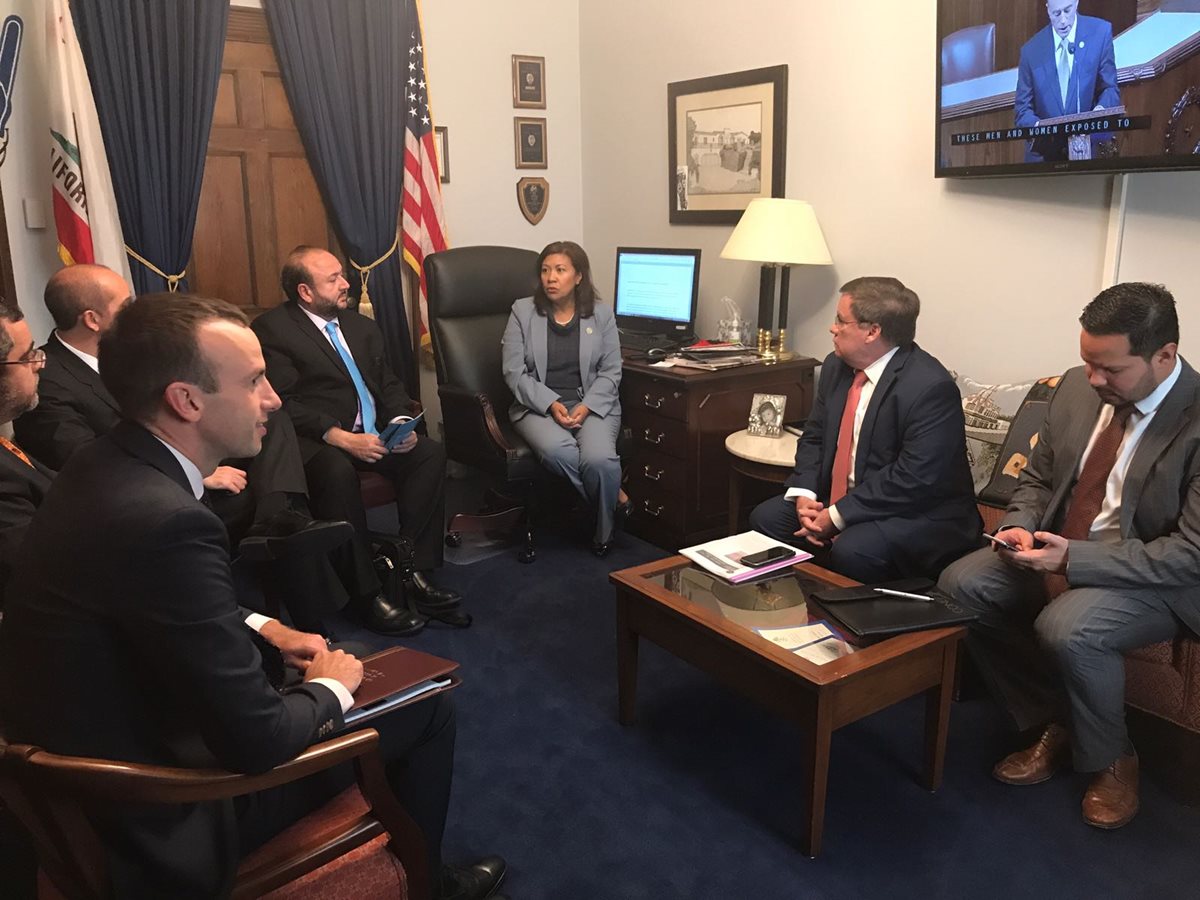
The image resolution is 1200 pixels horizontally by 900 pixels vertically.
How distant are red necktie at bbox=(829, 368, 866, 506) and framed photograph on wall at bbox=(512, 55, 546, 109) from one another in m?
2.51

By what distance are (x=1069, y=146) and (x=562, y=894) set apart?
2337mm

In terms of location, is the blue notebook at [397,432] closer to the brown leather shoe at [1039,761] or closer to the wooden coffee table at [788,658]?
the wooden coffee table at [788,658]

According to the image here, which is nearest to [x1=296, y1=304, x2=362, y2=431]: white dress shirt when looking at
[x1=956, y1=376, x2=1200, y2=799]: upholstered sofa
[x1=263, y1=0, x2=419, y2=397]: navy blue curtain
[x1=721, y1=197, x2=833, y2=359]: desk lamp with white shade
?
[x1=263, y1=0, x2=419, y2=397]: navy blue curtain

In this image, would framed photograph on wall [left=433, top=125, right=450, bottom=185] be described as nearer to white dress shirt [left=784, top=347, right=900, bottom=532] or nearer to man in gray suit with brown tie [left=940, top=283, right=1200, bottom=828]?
white dress shirt [left=784, top=347, right=900, bottom=532]

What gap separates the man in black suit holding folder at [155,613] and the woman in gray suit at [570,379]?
222 cm

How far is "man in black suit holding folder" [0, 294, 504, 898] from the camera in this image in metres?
1.15

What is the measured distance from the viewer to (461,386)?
3.79 metres

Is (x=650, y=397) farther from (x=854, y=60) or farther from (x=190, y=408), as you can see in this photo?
(x=190, y=408)

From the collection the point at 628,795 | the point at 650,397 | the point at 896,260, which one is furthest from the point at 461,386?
the point at 628,795

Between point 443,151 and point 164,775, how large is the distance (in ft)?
12.1

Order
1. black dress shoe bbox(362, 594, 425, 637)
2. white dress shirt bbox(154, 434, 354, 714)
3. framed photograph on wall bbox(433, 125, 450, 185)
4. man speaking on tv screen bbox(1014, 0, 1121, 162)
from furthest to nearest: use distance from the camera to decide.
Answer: framed photograph on wall bbox(433, 125, 450, 185) < black dress shoe bbox(362, 594, 425, 637) < man speaking on tv screen bbox(1014, 0, 1121, 162) < white dress shirt bbox(154, 434, 354, 714)

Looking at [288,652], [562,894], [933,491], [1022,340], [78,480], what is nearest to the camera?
[78,480]

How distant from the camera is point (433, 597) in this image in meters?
3.14

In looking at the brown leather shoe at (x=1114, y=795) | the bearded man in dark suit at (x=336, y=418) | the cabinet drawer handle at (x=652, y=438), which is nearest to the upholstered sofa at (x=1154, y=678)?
the brown leather shoe at (x=1114, y=795)
